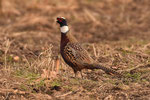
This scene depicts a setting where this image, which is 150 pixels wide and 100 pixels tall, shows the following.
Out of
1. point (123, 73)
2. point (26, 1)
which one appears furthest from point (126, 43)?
point (26, 1)

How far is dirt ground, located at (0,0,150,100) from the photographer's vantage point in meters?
5.11

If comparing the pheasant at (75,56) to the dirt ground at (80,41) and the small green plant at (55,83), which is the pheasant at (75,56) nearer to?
the dirt ground at (80,41)

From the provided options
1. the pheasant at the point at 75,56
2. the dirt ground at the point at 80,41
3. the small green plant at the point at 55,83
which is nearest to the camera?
the dirt ground at the point at 80,41

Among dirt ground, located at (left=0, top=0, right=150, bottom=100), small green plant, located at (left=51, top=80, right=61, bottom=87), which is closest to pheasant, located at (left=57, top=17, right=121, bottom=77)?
dirt ground, located at (left=0, top=0, right=150, bottom=100)

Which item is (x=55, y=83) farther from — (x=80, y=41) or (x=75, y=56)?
(x=80, y=41)

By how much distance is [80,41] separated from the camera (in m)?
9.52

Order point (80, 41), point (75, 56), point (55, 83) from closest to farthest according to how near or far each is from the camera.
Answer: point (55, 83), point (75, 56), point (80, 41)

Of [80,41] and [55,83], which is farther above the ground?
[80,41]

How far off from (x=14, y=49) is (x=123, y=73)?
2985 millimetres

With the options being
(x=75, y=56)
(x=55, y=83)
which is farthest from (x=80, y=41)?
(x=55, y=83)

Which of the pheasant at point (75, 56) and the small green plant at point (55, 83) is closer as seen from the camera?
the small green plant at point (55, 83)

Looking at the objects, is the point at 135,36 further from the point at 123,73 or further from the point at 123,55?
the point at 123,73

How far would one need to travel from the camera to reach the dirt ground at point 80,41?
5.11m

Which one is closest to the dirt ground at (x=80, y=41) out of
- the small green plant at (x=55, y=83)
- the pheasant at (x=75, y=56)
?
the small green plant at (x=55, y=83)
